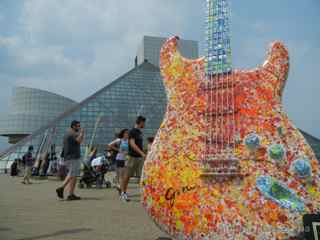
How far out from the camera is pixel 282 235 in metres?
2.37

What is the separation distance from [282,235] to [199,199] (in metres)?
0.59

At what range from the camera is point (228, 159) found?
2686 mm

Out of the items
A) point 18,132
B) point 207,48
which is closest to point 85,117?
point 18,132

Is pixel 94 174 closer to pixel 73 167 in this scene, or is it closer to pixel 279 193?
pixel 73 167

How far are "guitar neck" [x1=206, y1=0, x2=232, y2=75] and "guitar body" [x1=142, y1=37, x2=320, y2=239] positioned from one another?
4.0 inches

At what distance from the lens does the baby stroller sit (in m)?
9.69

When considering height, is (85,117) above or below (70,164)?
above

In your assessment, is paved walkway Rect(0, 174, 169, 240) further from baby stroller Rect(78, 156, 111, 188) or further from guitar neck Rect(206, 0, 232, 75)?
baby stroller Rect(78, 156, 111, 188)

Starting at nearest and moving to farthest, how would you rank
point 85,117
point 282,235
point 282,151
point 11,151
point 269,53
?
point 282,235
point 282,151
point 269,53
point 11,151
point 85,117

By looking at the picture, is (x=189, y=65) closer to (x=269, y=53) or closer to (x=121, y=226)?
(x=269, y=53)

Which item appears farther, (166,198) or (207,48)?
(207,48)

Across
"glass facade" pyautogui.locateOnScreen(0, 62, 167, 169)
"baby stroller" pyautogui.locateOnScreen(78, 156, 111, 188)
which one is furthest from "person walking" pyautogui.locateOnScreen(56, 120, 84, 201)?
"glass facade" pyautogui.locateOnScreen(0, 62, 167, 169)

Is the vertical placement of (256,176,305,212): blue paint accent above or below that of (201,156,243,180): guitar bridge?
below

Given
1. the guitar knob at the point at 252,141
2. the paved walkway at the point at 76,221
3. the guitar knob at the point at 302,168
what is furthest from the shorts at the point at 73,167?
the guitar knob at the point at 302,168
